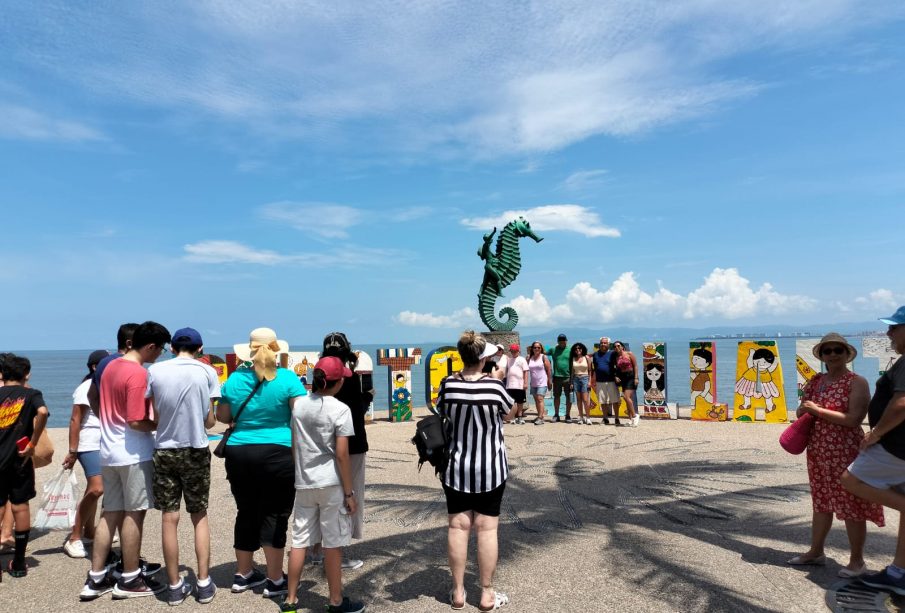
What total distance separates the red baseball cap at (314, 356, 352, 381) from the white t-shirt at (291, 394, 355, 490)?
15cm

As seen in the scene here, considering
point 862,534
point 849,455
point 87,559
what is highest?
point 849,455

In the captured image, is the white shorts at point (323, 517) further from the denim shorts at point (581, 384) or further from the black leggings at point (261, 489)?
the denim shorts at point (581, 384)

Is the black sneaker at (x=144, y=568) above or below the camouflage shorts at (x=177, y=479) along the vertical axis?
below

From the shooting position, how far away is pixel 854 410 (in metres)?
4.40

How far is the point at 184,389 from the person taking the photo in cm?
421

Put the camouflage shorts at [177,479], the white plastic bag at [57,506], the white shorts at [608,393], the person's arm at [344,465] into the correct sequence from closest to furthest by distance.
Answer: the person's arm at [344,465]
the camouflage shorts at [177,479]
the white plastic bag at [57,506]
the white shorts at [608,393]

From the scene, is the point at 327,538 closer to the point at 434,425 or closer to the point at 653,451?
the point at 434,425

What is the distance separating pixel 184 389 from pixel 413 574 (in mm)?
2128

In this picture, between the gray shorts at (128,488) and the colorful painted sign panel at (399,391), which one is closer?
the gray shorts at (128,488)

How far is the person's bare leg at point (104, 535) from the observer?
14.0 ft

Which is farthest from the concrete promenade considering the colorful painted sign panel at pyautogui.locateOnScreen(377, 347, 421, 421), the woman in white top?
the colorful painted sign panel at pyautogui.locateOnScreen(377, 347, 421, 421)

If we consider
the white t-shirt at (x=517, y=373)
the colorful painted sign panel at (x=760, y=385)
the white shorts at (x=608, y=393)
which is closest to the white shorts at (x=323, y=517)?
the white t-shirt at (x=517, y=373)

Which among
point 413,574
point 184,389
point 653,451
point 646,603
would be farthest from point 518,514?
point 653,451

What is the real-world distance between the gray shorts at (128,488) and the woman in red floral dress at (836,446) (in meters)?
4.70
